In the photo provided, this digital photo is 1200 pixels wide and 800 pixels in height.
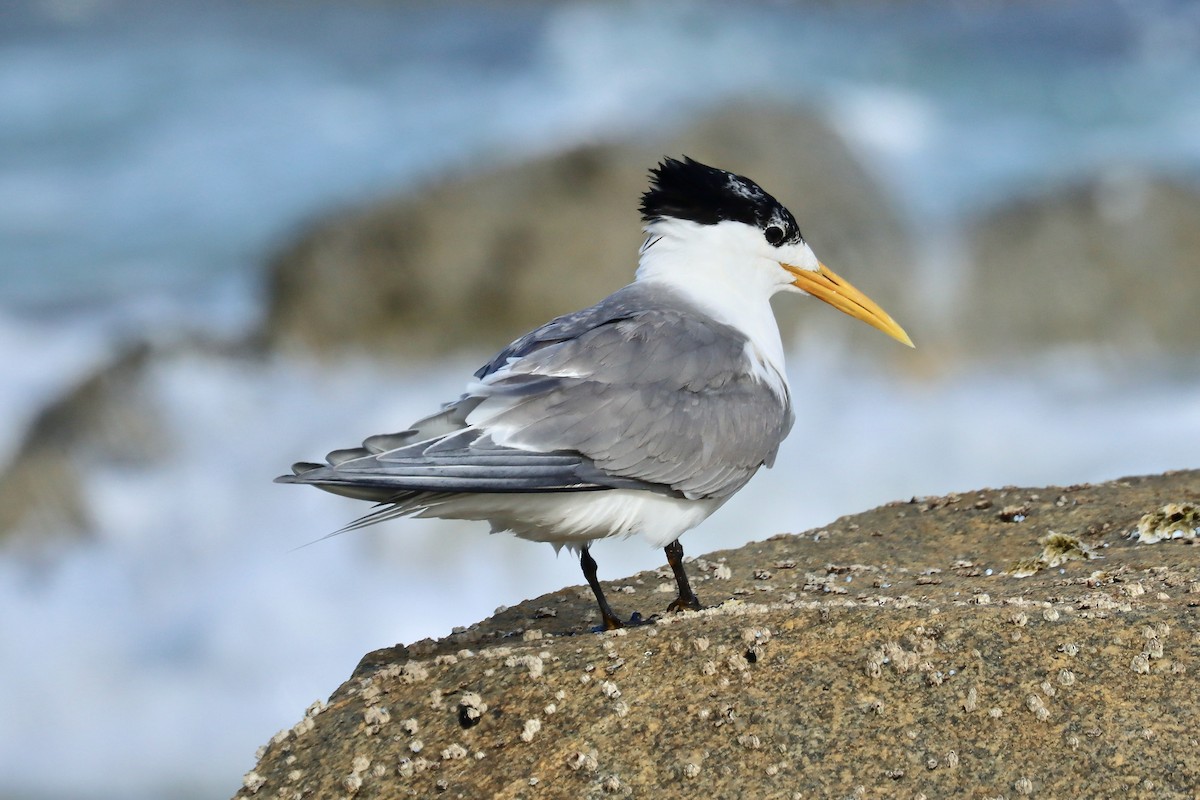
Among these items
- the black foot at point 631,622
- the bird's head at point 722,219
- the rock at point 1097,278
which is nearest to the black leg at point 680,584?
the black foot at point 631,622

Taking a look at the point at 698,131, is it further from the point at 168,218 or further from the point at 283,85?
the point at 283,85

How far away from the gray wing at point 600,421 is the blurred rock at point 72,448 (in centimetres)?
929

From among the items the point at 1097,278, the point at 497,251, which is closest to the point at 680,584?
the point at 497,251

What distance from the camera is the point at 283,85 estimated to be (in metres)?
26.4

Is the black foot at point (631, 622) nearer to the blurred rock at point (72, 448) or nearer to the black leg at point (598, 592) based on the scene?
the black leg at point (598, 592)

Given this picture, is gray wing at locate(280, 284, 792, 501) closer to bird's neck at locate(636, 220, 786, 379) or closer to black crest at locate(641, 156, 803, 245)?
bird's neck at locate(636, 220, 786, 379)

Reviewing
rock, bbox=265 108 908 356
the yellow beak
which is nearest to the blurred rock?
rock, bbox=265 108 908 356

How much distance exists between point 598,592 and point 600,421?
66 centimetres

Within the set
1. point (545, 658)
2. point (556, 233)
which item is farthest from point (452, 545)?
point (545, 658)

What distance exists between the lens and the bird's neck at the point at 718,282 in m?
5.72

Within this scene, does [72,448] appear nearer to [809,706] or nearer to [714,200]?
[714,200]

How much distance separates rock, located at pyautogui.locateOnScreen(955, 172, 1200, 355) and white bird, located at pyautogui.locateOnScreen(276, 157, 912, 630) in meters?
10.0

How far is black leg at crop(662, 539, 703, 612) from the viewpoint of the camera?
5.22 meters

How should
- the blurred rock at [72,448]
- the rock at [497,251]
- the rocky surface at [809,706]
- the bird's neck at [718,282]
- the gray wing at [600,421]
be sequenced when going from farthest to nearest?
the rock at [497,251] → the blurred rock at [72,448] → the bird's neck at [718,282] → the gray wing at [600,421] → the rocky surface at [809,706]
